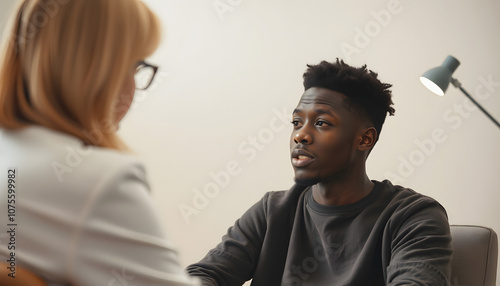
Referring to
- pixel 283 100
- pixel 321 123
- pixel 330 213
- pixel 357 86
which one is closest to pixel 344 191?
pixel 330 213

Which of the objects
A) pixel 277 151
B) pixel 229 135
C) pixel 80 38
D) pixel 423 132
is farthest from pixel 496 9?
pixel 80 38

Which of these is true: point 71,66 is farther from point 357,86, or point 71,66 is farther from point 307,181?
point 357,86

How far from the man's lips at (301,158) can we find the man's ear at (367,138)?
0.17m

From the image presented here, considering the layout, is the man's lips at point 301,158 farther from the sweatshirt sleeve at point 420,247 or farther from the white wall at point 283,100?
the white wall at point 283,100

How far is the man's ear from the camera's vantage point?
1779 millimetres

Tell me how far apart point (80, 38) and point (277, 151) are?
2206mm

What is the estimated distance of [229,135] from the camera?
305 centimetres

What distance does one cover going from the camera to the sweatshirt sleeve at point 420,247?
1.41 metres

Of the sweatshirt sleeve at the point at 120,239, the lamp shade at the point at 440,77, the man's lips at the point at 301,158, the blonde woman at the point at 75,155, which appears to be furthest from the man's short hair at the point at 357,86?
the sweatshirt sleeve at the point at 120,239

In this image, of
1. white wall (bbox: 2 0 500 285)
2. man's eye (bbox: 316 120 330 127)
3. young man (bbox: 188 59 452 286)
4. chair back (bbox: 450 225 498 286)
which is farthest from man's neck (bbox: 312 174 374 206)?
white wall (bbox: 2 0 500 285)

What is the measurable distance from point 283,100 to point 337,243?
1428mm

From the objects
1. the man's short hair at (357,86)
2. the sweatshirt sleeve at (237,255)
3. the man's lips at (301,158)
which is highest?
the man's short hair at (357,86)

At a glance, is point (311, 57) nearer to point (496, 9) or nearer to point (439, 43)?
point (439, 43)

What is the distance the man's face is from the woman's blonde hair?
0.95 metres
